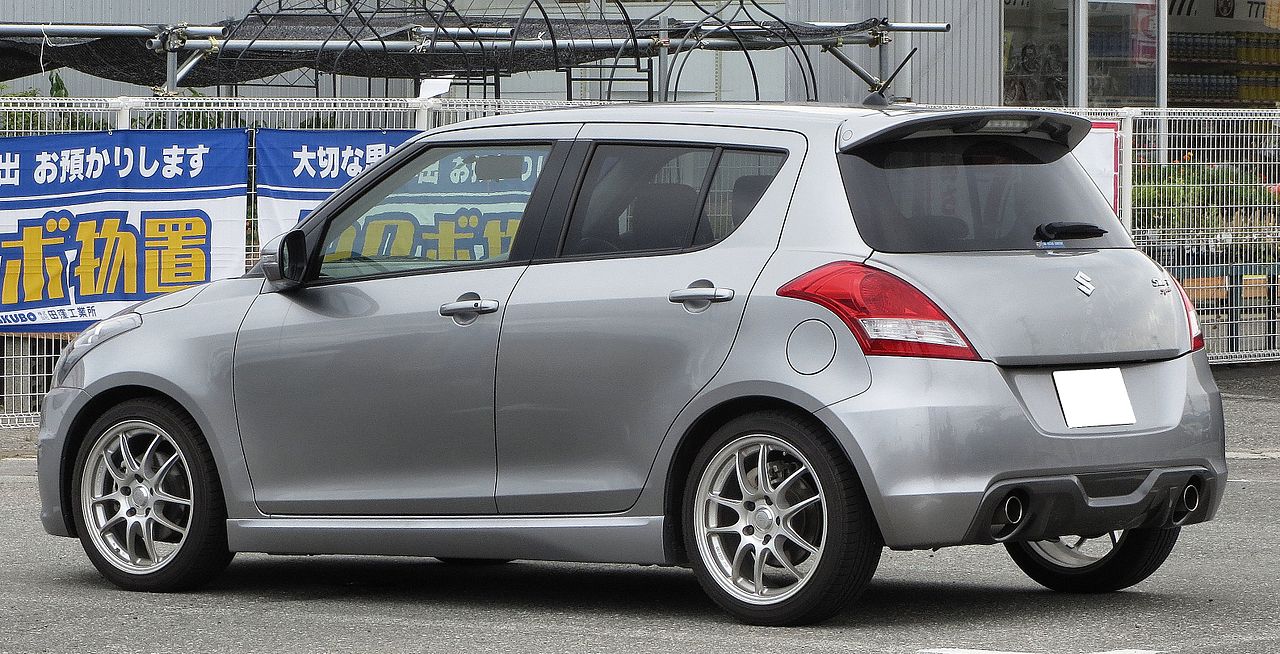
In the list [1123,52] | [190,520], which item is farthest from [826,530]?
[1123,52]

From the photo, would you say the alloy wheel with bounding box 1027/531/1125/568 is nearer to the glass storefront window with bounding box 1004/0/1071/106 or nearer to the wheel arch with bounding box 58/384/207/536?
the wheel arch with bounding box 58/384/207/536

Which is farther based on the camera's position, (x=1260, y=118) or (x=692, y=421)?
(x=1260, y=118)

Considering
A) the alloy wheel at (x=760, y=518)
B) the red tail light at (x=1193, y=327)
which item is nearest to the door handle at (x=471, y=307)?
the alloy wheel at (x=760, y=518)

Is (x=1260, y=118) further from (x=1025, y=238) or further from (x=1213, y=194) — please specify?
(x=1025, y=238)

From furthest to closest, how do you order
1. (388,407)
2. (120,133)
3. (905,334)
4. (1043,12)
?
1. (1043,12)
2. (120,133)
3. (388,407)
4. (905,334)

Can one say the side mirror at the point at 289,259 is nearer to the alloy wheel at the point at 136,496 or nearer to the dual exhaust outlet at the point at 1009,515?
the alloy wheel at the point at 136,496

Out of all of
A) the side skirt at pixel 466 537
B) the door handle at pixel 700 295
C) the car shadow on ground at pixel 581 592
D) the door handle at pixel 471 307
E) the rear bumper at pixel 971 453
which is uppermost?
the door handle at pixel 700 295

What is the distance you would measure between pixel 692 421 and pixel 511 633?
83 centimetres

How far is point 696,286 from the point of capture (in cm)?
578

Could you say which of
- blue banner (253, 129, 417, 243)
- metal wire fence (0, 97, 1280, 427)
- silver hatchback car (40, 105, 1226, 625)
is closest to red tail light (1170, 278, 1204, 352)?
silver hatchback car (40, 105, 1226, 625)

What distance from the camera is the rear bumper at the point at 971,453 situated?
537 centimetres

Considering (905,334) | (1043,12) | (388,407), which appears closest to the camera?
(905,334)

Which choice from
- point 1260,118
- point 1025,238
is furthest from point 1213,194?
point 1025,238

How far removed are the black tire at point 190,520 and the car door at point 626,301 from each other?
1178 mm
